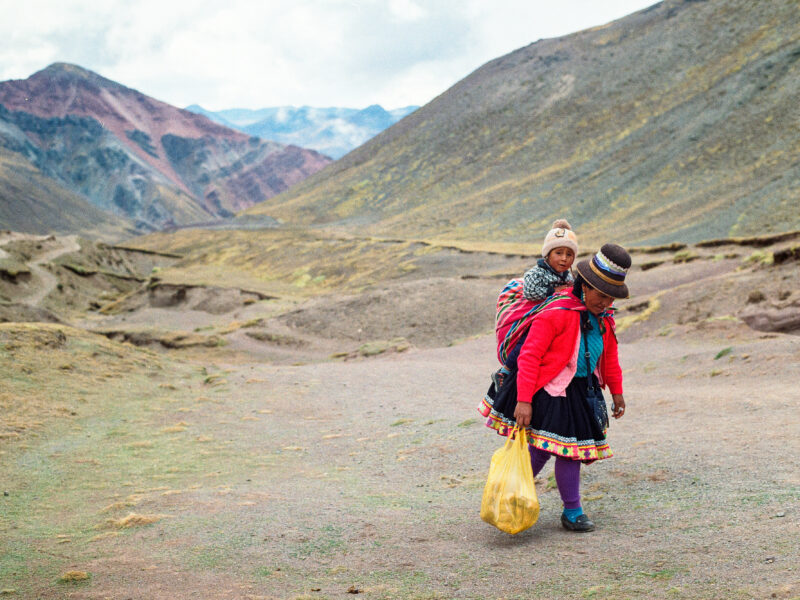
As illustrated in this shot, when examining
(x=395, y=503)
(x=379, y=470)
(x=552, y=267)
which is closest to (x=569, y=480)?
(x=552, y=267)

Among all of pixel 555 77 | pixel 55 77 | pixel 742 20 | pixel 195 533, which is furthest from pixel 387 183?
pixel 55 77

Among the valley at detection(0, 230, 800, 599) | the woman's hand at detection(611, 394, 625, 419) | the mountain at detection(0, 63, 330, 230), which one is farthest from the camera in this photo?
the mountain at detection(0, 63, 330, 230)

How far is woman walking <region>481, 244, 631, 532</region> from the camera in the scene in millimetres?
4434

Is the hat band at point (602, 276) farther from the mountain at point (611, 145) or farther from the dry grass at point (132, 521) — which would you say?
the mountain at point (611, 145)

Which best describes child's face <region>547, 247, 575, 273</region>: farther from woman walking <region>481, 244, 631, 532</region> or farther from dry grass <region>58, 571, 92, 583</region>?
dry grass <region>58, 571, 92, 583</region>

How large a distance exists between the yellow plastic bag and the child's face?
1.09 m

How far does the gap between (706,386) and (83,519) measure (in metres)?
8.21

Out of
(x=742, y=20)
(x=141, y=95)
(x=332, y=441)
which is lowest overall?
(x=332, y=441)

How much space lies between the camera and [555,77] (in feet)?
292

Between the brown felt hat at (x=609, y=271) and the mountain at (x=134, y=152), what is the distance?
132612 mm

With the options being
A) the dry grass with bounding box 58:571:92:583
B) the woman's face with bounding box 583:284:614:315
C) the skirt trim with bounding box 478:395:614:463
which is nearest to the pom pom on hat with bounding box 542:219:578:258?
the woman's face with bounding box 583:284:614:315

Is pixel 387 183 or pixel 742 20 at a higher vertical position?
pixel 742 20

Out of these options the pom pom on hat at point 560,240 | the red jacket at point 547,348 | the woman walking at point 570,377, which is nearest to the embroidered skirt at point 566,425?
the woman walking at point 570,377

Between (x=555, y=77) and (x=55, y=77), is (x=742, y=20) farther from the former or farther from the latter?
(x=55, y=77)
